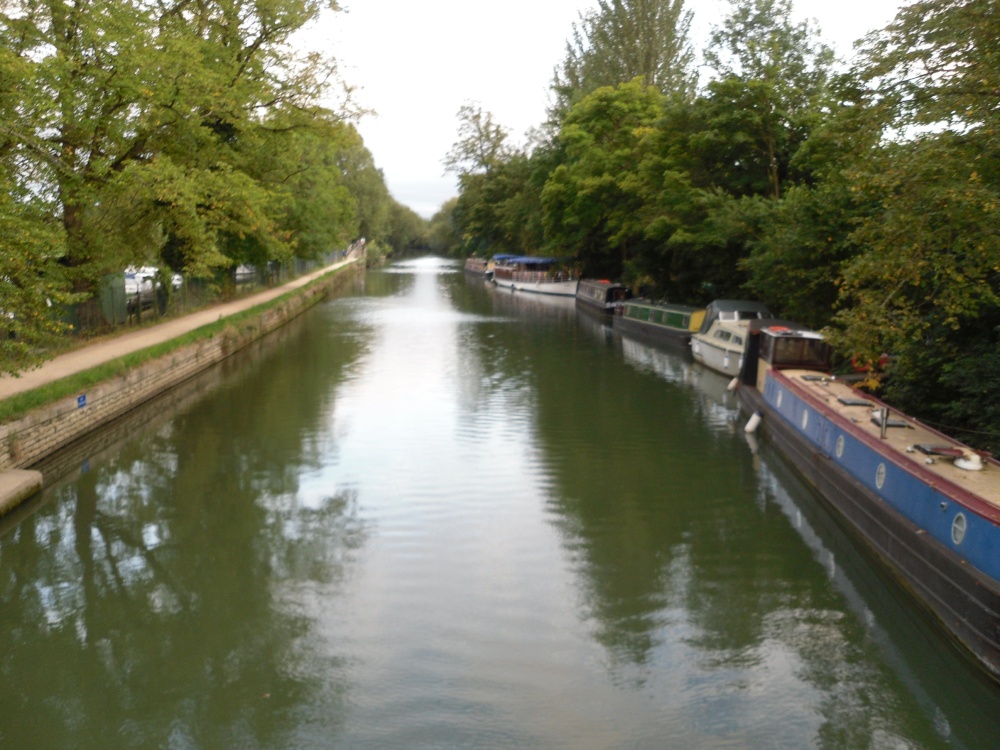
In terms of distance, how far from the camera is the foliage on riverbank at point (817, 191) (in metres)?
9.91

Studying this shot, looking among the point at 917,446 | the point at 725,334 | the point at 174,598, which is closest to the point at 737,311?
the point at 725,334

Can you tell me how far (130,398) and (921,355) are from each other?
14908mm

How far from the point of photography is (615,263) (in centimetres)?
5044

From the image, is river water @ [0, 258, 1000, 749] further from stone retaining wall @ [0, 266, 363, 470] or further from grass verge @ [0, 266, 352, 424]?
grass verge @ [0, 266, 352, 424]

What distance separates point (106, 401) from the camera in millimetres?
17016

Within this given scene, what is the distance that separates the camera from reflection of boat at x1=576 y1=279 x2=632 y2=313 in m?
41.5

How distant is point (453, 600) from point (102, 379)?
10.6m

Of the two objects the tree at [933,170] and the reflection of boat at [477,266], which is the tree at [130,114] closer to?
the tree at [933,170]

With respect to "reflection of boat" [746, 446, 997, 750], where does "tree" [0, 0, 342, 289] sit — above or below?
above

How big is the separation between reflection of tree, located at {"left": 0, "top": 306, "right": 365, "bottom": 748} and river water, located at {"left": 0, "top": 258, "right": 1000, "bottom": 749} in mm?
35

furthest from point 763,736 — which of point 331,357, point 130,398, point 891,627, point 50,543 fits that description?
point 331,357

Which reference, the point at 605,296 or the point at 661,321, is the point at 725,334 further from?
the point at 605,296

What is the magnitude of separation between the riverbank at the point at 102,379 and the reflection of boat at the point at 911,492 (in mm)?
11058

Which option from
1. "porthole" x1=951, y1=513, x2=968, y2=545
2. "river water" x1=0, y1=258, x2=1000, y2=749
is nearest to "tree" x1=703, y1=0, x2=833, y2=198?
"river water" x1=0, y1=258, x2=1000, y2=749
